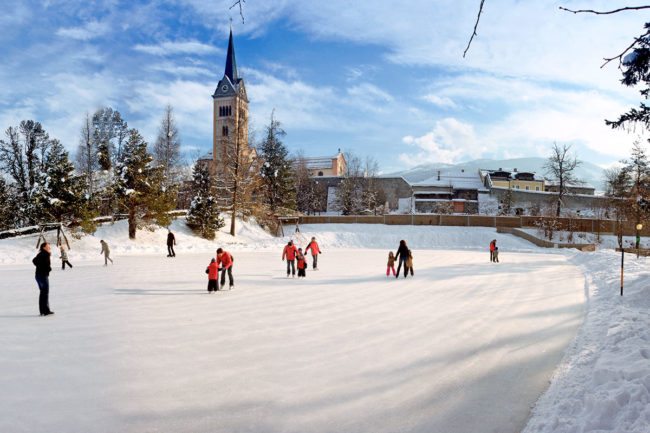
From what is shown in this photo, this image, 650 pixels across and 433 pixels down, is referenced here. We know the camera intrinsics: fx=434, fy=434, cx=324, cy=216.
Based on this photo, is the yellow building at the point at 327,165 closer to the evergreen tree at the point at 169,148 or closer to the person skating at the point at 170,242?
the evergreen tree at the point at 169,148

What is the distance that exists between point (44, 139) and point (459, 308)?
4093 centimetres

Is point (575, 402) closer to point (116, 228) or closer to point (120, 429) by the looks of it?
point (120, 429)

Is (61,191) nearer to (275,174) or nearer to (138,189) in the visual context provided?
(138,189)

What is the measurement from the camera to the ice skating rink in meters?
5.04

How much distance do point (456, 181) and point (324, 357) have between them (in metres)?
70.8

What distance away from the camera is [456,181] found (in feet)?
242

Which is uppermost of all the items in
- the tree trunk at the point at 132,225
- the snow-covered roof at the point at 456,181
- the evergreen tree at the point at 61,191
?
the snow-covered roof at the point at 456,181

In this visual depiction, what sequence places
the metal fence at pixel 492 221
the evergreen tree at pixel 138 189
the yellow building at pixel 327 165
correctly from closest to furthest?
the evergreen tree at pixel 138 189 → the metal fence at pixel 492 221 → the yellow building at pixel 327 165

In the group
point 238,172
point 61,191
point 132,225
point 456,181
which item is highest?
point 456,181

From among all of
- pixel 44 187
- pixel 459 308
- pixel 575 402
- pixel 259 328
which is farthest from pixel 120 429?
pixel 44 187

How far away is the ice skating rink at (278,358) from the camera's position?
5039mm

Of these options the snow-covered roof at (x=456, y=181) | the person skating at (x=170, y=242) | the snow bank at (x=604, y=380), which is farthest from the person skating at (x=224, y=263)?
the snow-covered roof at (x=456, y=181)

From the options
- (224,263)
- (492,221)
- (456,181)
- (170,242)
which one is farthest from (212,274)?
(456,181)

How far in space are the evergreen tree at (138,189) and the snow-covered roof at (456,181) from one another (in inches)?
1911
